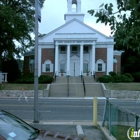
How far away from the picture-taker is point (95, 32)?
48.1m

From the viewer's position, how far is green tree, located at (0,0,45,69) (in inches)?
1352

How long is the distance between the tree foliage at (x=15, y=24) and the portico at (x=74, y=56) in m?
5.36

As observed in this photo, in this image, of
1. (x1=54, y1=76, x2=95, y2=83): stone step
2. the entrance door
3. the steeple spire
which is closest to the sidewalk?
(x1=54, y1=76, x2=95, y2=83): stone step

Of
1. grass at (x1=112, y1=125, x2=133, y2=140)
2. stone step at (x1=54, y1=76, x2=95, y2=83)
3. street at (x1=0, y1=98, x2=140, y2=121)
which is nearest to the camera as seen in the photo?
grass at (x1=112, y1=125, x2=133, y2=140)

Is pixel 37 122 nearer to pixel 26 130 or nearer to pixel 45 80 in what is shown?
pixel 26 130

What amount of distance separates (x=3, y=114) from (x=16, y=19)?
105 ft

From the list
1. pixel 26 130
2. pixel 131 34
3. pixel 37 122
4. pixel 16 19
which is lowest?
pixel 37 122

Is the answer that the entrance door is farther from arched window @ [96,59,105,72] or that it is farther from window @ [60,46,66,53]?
arched window @ [96,59,105,72]

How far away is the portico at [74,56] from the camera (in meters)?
46.0

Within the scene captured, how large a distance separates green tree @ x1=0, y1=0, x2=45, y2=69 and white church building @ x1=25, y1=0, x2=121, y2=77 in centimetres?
400

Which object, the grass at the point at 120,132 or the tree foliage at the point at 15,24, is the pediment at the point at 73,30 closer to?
the tree foliage at the point at 15,24

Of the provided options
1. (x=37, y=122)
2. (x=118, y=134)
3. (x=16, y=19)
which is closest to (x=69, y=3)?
(x=16, y=19)

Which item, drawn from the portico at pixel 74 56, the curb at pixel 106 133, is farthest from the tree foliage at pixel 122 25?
the portico at pixel 74 56

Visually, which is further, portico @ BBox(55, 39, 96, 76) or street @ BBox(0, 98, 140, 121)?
portico @ BBox(55, 39, 96, 76)
